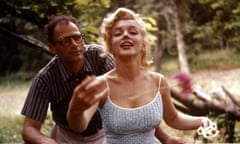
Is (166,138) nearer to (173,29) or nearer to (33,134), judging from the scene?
(33,134)

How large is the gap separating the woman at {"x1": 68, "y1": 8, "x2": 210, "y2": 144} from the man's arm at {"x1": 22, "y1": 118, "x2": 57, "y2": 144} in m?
0.28

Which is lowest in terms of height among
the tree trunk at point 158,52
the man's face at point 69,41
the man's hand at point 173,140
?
the tree trunk at point 158,52

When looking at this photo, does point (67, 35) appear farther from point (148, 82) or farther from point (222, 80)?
point (222, 80)

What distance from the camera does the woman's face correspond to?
4.55ft

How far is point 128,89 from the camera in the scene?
1.50m

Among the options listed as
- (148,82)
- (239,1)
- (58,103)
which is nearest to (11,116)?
(239,1)

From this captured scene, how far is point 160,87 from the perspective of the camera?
→ 156cm

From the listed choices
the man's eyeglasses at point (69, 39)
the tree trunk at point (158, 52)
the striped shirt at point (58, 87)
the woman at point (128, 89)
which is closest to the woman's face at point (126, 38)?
the woman at point (128, 89)

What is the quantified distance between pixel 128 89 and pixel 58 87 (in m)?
0.51

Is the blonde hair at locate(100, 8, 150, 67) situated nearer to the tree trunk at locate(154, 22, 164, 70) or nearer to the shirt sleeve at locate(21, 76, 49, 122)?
the shirt sleeve at locate(21, 76, 49, 122)

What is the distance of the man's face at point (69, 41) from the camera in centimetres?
177

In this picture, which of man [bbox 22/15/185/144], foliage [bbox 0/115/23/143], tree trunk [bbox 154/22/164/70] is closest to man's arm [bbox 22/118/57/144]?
man [bbox 22/15/185/144]

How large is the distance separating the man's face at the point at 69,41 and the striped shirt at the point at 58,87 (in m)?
0.11

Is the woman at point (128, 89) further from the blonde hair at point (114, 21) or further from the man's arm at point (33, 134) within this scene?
the man's arm at point (33, 134)
